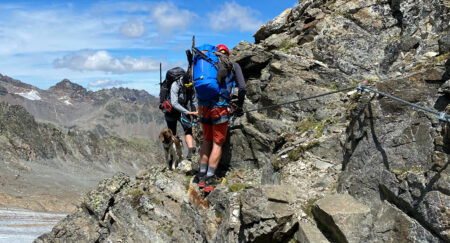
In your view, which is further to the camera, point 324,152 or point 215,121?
point 215,121

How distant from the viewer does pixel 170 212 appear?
13.8 m

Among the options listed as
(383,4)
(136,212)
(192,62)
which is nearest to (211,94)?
(192,62)

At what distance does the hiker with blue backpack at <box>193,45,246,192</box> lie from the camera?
11141mm

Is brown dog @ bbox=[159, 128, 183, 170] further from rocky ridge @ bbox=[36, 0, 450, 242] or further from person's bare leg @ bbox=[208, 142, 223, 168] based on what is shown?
person's bare leg @ bbox=[208, 142, 223, 168]

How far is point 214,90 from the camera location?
11.2 m

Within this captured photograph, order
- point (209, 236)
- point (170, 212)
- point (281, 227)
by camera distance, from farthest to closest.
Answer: point (170, 212) → point (209, 236) → point (281, 227)

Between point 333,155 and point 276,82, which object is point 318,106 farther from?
point 333,155

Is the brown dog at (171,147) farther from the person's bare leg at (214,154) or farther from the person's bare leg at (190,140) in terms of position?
the person's bare leg at (214,154)

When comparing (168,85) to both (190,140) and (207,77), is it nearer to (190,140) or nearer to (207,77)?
(190,140)

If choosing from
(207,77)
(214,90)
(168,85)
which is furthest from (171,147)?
(207,77)

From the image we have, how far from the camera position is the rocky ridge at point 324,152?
7.71 metres

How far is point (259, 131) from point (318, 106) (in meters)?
2.55

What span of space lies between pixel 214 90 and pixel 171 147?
20.0 ft

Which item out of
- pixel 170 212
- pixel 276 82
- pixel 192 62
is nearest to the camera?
pixel 192 62
